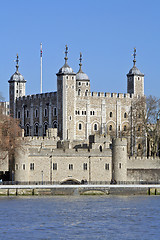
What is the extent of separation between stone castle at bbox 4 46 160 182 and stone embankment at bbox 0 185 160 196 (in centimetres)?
505

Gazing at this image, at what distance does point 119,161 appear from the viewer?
270ft

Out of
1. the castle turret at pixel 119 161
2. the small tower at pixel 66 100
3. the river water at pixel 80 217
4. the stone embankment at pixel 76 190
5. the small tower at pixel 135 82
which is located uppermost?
the small tower at pixel 135 82

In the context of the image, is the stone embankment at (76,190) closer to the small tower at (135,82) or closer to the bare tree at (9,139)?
the bare tree at (9,139)

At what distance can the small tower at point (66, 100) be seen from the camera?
110 meters

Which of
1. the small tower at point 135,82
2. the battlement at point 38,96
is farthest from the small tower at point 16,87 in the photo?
the small tower at point 135,82

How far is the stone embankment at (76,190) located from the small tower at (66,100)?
3328cm

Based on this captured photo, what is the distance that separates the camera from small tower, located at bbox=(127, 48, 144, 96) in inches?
4707

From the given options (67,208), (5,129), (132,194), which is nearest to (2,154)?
(5,129)

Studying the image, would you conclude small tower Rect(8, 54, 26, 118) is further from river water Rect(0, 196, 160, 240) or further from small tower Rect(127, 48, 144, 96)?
river water Rect(0, 196, 160, 240)

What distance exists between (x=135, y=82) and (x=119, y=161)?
1514 inches

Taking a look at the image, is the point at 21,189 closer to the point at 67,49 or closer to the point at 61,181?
the point at 61,181

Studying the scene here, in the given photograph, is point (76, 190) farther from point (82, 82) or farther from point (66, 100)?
point (82, 82)

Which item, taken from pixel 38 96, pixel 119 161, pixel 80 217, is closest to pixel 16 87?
pixel 38 96

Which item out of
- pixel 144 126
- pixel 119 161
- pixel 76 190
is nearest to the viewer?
pixel 76 190
